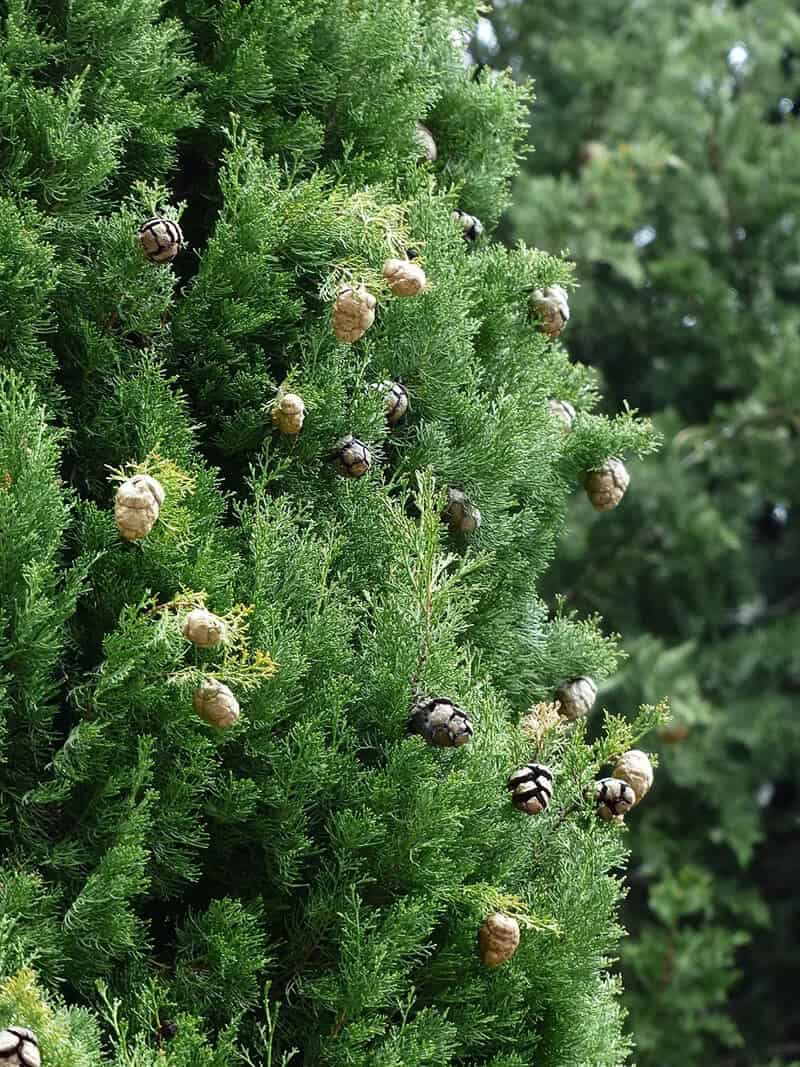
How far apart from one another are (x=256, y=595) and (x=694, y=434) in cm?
583

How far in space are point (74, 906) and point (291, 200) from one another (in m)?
1.12

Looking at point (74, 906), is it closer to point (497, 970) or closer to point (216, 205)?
point (497, 970)

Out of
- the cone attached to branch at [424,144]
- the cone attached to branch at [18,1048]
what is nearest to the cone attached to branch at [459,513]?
the cone attached to branch at [424,144]

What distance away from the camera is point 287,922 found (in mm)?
2125

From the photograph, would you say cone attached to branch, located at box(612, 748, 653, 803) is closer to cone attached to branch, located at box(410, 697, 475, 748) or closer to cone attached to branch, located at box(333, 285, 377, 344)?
cone attached to branch, located at box(410, 697, 475, 748)

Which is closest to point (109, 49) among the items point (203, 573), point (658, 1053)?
point (203, 573)

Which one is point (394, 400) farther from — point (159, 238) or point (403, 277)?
point (159, 238)

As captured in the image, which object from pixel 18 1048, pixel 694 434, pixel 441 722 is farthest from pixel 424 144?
pixel 694 434

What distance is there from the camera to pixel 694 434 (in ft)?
25.0

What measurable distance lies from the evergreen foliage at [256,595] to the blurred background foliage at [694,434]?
14.0ft

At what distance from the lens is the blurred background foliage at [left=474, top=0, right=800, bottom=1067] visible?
7.05m

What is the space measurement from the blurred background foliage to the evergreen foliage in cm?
426

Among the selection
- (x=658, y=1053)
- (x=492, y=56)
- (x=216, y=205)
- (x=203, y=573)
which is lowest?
(x=658, y=1053)

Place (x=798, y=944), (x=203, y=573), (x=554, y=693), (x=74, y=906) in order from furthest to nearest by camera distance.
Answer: (x=798, y=944) < (x=554, y=693) < (x=203, y=573) < (x=74, y=906)
